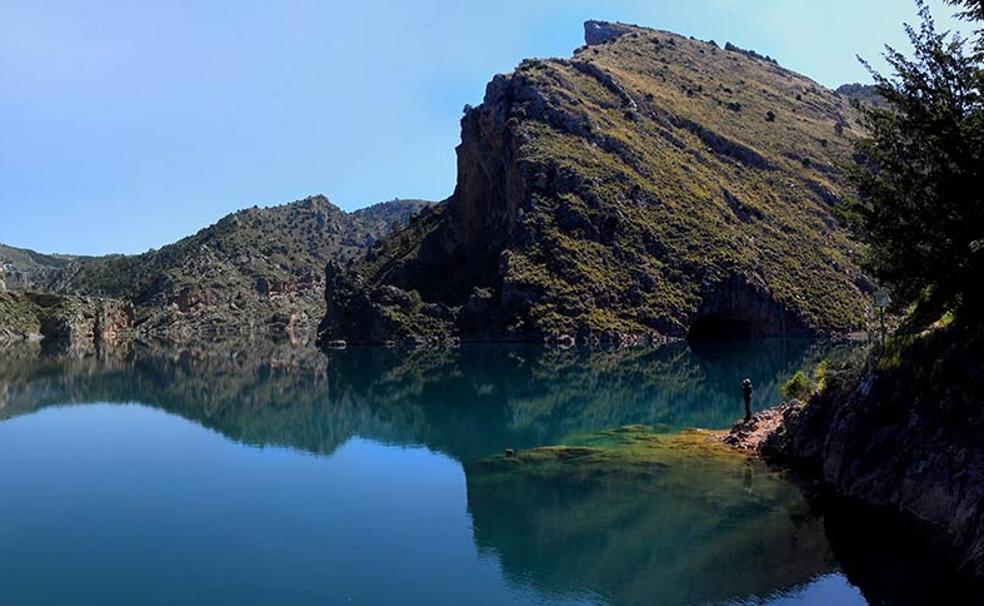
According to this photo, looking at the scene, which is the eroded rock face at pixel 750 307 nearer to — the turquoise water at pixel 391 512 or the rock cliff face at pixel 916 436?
the turquoise water at pixel 391 512

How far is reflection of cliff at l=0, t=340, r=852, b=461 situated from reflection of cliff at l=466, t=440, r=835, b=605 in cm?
990

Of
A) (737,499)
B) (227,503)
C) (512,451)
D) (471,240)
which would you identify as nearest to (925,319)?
(737,499)

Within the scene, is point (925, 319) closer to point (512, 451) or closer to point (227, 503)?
point (512, 451)

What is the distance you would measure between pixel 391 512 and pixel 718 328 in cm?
10681

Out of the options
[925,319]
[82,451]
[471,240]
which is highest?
[471,240]

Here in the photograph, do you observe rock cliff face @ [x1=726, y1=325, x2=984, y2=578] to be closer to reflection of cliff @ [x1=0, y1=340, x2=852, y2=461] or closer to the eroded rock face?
reflection of cliff @ [x1=0, y1=340, x2=852, y2=461]

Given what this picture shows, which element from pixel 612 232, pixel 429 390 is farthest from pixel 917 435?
pixel 612 232

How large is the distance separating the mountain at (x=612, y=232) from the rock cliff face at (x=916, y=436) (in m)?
84.0

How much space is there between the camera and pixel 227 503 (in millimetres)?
33469

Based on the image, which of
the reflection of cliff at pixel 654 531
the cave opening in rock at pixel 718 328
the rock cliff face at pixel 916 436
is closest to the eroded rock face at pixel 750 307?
the cave opening in rock at pixel 718 328

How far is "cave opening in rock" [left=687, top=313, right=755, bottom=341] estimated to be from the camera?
123562 mm

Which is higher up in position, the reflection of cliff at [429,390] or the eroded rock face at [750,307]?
the eroded rock face at [750,307]

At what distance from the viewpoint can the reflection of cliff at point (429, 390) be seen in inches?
2028

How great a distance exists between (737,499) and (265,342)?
15029 centimetres
